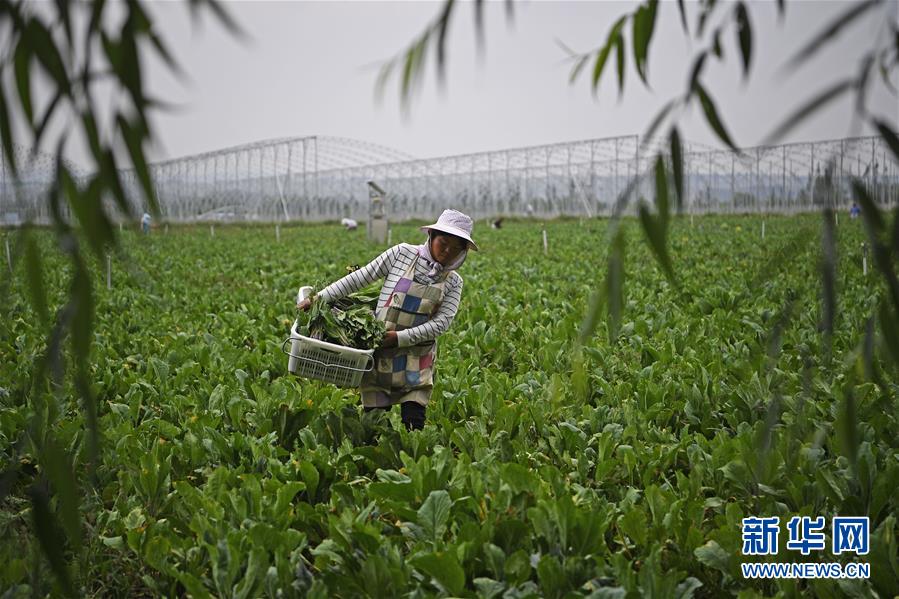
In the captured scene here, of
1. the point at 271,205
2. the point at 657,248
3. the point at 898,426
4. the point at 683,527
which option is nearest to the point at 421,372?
the point at 683,527

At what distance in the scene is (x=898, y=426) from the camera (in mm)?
3787

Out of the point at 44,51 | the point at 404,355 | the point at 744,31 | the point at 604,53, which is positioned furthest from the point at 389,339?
the point at 44,51

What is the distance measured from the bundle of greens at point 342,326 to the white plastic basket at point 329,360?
0.12 metres

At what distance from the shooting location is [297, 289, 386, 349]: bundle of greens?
3627 mm

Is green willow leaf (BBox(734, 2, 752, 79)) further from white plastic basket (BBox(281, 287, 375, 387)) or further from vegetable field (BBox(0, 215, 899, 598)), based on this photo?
white plastic basket (BBox(281, 287, 375, 387))

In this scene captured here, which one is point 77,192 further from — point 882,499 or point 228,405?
point 228,405

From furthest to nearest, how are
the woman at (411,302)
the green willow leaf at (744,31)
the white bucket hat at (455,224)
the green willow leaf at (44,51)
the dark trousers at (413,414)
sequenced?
the dark trousers at (413,414) < the woman at (411,302) < the white bucket hat at (455,224) < the green willow leaf at (744,31) < the green willow leaf at (44,51)

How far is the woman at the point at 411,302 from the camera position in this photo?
12.2 ft

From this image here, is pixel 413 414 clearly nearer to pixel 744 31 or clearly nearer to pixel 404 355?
pixel 404 355

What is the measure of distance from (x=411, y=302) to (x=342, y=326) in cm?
35

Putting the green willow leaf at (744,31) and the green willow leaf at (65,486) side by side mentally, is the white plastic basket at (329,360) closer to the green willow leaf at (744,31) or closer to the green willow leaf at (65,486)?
the green willow leaf at (65,486)

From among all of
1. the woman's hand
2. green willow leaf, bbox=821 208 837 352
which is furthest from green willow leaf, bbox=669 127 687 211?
the woman's hand

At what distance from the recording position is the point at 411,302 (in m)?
3.78

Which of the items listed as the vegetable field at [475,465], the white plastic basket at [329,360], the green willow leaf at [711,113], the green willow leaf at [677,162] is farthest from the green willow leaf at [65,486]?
the white plastic basket at [329,360]
